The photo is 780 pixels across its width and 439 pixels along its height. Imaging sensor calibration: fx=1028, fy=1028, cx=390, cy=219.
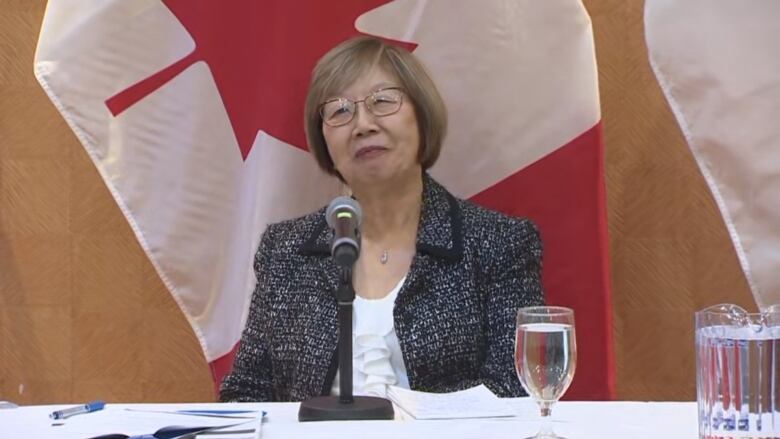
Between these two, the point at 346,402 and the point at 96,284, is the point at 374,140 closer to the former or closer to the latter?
the point at 346,402

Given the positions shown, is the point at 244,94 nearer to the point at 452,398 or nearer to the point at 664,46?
the point at 664,46

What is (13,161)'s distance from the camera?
253cm

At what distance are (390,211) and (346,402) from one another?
770mm

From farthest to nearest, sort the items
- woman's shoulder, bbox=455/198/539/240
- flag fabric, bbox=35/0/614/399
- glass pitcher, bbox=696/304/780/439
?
1. flag fabric, bbox=35/0/614/399
2. woman's shoulder, bbox=455/198/539/240
3. glass pitcher, bbox=696/304/780/439

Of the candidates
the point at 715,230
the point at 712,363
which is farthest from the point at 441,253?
the point at 712,363

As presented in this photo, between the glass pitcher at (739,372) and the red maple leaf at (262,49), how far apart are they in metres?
1.37

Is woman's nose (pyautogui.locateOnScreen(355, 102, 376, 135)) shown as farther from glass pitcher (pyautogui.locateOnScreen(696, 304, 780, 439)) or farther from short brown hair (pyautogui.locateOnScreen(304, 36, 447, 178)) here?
glass pitcher (pyautogui.locateOnScreen(696, 304, 780, 439))

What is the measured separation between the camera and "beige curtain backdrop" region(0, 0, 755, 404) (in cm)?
237

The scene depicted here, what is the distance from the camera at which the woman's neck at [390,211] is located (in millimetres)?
2043

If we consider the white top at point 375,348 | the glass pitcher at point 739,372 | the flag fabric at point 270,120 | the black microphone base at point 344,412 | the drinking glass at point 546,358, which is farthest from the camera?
the flag fabric at point 270,120

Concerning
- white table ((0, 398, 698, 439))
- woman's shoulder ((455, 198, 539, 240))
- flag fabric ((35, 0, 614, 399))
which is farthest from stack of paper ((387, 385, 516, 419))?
flag fabric ((35, 0, 614, 399))

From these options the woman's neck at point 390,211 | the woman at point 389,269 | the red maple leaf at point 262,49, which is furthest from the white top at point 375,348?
the red maple leaf at point 262,49

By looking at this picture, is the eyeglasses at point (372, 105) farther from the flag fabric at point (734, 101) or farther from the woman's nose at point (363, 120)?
the flag fabric at point (734, 101)

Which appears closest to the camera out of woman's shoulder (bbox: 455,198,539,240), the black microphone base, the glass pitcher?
the glass pitcher
